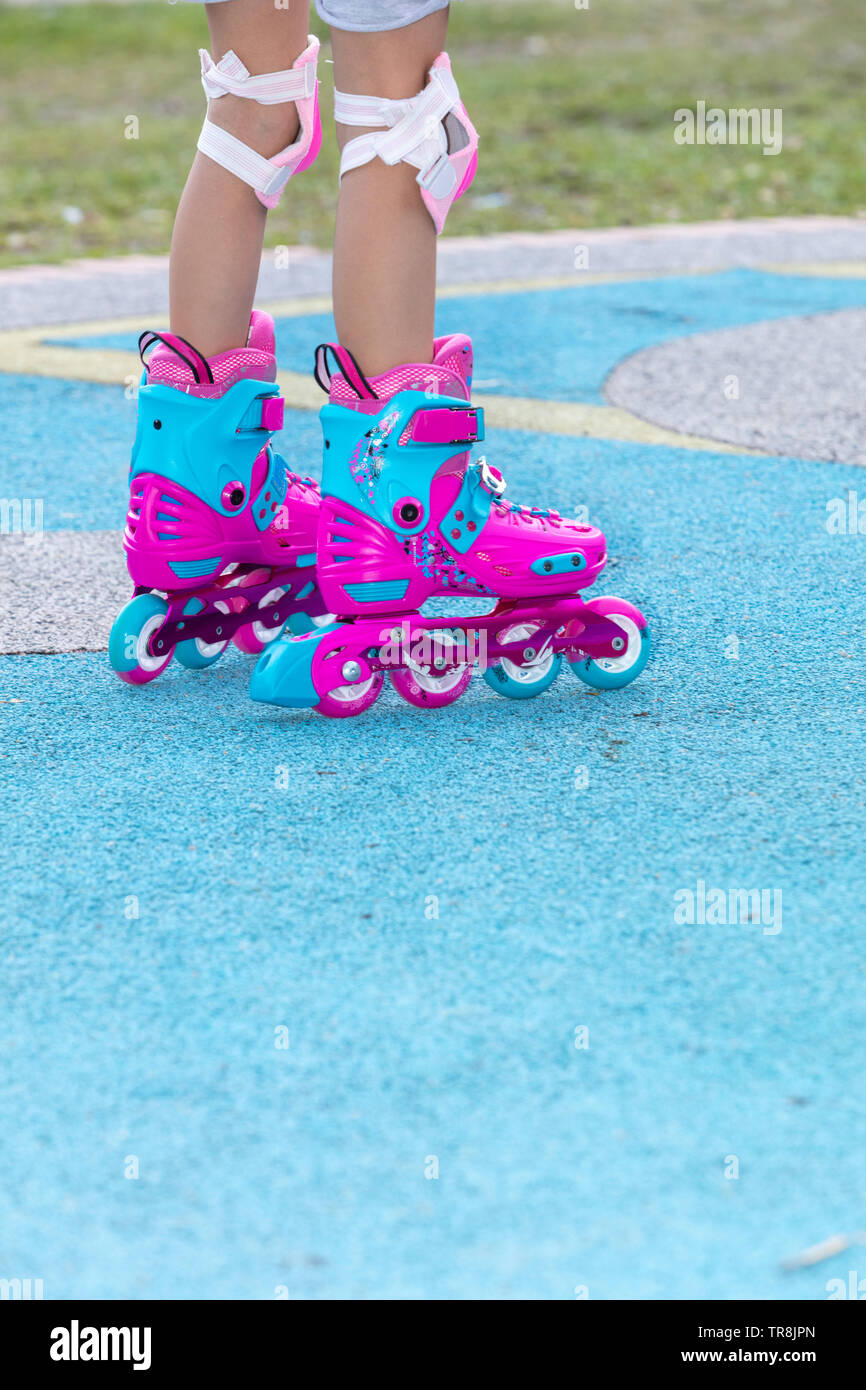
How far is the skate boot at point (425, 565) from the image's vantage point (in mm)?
2318

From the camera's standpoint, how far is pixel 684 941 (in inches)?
67.5

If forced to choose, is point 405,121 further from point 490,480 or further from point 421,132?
point 490,480

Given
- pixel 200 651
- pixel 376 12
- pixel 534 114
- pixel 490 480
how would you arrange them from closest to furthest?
pixel 376 12
pixel 490 480
pixel 200 651
pixel 534 114

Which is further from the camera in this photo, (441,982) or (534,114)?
(534,114)

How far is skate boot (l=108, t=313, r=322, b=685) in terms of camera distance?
244 cm

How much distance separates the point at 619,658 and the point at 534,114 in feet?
33.1

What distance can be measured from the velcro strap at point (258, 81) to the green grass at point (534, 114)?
4822mm

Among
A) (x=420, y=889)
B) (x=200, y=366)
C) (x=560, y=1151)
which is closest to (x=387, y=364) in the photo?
(x=200, y=366)

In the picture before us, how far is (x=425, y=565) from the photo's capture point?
2354 mm

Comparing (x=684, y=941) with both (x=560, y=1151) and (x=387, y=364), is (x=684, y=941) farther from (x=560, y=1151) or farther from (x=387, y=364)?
(x=387, y=364)
